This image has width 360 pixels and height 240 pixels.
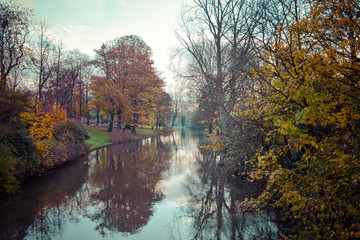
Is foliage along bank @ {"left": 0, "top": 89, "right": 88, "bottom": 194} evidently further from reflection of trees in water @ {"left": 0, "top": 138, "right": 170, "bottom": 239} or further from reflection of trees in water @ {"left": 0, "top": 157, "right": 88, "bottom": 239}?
reflection of trees in water @ {"left": 0, "top": 138, "right": 170, "bottom": 239}

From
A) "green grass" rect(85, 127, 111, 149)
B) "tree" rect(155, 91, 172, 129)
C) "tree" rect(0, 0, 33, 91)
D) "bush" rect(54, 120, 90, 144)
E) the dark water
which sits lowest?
the dark water

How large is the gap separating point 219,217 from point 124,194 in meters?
4.33

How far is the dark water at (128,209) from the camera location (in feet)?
19.5

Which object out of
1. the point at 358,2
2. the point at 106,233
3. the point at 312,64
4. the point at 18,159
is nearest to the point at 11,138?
the point at 18,159

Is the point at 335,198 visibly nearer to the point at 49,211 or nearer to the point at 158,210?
the point at 158,210

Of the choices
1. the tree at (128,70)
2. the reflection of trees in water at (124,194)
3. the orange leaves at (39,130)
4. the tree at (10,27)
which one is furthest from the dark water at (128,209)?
the tree at (128,70)

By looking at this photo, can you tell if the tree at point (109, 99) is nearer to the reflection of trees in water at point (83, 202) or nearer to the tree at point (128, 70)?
the tree at point (128, 70)

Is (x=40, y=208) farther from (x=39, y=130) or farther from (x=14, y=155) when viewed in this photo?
(x=39, y=130)

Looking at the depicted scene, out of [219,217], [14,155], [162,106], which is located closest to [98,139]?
[14,155]

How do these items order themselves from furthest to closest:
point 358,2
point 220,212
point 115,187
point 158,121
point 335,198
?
point 158,121 < point 115,187 < point 220,212 < point 335,198 < point 358,2

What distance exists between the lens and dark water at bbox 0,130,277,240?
5.93 metres

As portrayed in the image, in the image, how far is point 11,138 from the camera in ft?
31.6

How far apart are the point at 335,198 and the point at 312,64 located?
208 centimetres

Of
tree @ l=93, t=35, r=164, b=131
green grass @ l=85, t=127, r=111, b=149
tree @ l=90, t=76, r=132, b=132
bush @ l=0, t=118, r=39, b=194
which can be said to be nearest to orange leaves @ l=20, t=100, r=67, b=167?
bush @ l=0, t=118, r=39, b=194
